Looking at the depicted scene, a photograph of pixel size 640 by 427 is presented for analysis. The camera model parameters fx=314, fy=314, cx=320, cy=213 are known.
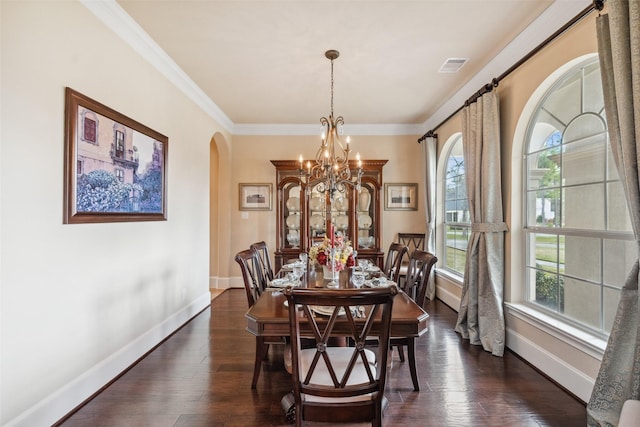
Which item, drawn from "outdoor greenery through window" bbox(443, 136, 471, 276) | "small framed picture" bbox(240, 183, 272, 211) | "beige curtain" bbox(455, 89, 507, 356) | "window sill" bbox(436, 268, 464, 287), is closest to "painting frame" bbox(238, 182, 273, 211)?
"small framed picture" bbox(240, 183, 272, 211)

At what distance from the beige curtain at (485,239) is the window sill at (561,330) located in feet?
0.55

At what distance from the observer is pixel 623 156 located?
168 centimetres

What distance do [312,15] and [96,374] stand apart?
3.05 m

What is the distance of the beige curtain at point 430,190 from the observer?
4.79m

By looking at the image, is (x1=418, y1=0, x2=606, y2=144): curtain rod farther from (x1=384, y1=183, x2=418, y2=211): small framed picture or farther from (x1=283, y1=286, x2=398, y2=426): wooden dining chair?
(x1=283, y1=286, x2=398, y2=426): wooden dining chair

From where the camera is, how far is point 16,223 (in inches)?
65.3

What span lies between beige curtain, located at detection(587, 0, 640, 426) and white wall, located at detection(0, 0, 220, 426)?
3146 millimetres

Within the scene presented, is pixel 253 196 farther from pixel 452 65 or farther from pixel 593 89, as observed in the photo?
pixel 593 89

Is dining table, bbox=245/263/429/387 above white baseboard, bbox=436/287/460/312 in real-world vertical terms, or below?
above

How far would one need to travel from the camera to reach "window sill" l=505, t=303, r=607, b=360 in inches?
79.7

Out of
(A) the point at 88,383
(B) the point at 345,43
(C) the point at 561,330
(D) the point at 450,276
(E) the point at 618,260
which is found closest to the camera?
(E) the point at 618,260

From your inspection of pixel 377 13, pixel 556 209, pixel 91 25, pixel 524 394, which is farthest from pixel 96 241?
pixel 556 209

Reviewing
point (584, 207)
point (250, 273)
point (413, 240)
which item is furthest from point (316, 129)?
point (584, 207)

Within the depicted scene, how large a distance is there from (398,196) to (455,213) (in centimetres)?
113
